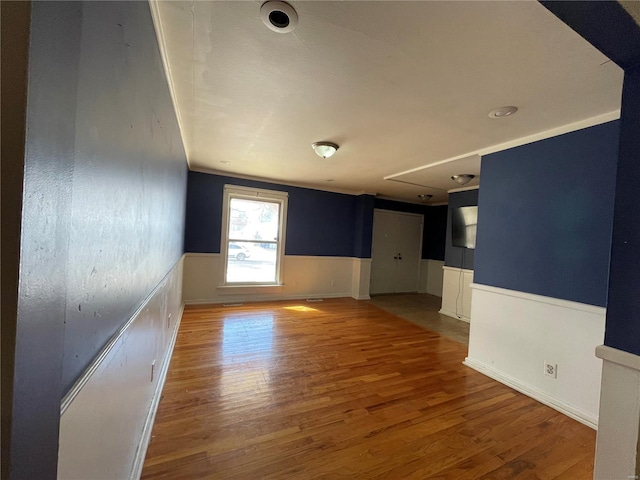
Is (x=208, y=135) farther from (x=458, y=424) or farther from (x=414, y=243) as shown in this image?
(x=414, y=243)

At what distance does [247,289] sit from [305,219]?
179 centimetres

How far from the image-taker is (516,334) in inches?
96.0

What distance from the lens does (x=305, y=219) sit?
5465 millimetres

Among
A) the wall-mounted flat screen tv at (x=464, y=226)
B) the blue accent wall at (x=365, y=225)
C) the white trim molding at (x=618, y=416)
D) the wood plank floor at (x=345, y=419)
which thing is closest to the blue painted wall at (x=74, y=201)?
the wood plank floor at (x=345, y=419)

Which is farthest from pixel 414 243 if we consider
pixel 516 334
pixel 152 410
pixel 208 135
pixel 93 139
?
pixel 93 139

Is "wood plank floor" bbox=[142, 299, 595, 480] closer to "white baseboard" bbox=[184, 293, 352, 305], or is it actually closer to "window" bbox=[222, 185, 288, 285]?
"white baseboard" bbox=[184, 293, 352, 305]

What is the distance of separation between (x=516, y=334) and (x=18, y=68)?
10.6 ft

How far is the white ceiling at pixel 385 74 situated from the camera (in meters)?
1.21

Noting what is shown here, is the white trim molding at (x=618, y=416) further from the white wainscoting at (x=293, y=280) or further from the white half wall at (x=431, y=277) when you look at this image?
the white half wall at (x=431, y=277)

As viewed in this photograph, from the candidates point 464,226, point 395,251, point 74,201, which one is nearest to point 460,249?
point 464,226

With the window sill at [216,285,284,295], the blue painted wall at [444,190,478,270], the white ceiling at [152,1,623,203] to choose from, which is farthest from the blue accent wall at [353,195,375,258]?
the white ceiling at [152,1,623,203]

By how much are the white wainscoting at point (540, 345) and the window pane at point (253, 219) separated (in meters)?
3.63

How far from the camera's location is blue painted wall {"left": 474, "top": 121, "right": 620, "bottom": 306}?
1944mm

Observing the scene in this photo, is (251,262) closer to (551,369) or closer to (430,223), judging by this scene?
(551,369)
